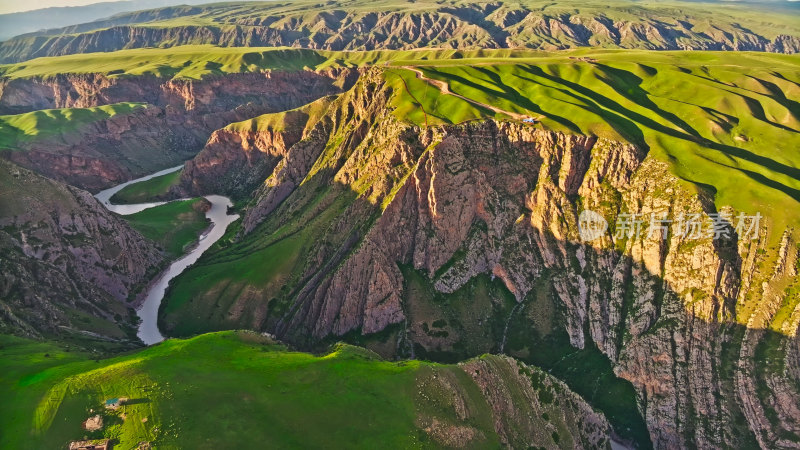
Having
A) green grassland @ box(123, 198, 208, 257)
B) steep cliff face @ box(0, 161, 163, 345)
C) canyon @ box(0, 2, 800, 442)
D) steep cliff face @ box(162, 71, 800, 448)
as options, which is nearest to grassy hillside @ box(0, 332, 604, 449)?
canyon @ box(0, 2, 800, 442)

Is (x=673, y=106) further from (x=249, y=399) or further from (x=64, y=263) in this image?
(x=64, y=263)

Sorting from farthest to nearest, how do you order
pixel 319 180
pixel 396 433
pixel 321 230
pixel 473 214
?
pixel 319 180
pixel 321 230
pixel 473 214
pixel 396 433

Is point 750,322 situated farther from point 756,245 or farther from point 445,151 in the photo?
point 445,151

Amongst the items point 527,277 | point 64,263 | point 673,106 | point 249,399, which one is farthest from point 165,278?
point 673,106

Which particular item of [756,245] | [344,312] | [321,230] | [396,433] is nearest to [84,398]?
[396,433]

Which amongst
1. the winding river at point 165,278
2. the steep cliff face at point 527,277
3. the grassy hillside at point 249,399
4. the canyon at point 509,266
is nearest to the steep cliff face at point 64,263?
the canyon at point 509,266

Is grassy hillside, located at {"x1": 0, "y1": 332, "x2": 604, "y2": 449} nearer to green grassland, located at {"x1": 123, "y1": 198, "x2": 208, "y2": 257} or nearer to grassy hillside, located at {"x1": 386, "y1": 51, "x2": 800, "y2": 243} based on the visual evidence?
grassy hillside, located at {"x1": 386, "y1": 51, "x2": 800, "y2": 243}
